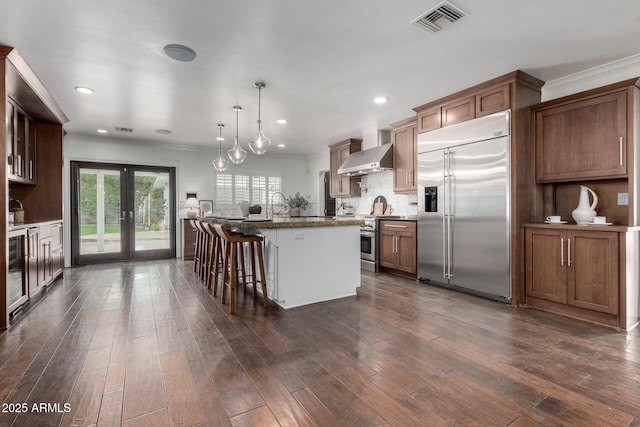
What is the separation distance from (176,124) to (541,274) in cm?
573

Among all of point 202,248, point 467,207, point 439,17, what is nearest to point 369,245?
point 467,207

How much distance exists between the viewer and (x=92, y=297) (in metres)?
3.82

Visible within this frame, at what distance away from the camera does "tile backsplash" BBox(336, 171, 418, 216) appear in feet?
18.6

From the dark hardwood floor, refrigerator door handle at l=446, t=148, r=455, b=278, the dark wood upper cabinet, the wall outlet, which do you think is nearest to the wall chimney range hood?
the dark wood upper cabinet

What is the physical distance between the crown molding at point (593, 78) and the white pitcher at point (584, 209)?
3.70ft

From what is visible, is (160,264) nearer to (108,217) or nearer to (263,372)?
(108,217)

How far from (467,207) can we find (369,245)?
6.46 feet

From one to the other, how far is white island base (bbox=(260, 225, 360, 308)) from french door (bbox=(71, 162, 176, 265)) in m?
4.37

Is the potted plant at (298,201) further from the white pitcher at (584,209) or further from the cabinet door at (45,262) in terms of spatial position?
the white pitcher at (584,209)

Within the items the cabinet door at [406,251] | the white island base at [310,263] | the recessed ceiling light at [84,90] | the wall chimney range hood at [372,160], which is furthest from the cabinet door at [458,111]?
the recessed ceiling light at [84,90]

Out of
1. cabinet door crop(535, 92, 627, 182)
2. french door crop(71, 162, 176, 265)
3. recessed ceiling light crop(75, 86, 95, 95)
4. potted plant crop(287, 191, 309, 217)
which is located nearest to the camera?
cabinet door crop(535, 92, 627, 182)

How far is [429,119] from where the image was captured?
14.6 feet

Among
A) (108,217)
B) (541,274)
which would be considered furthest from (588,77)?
(108,217)

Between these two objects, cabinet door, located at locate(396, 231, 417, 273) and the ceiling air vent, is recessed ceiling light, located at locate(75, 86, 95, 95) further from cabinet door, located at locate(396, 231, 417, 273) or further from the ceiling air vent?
cabinet door, located at locate(396, 231, 417, 273)
